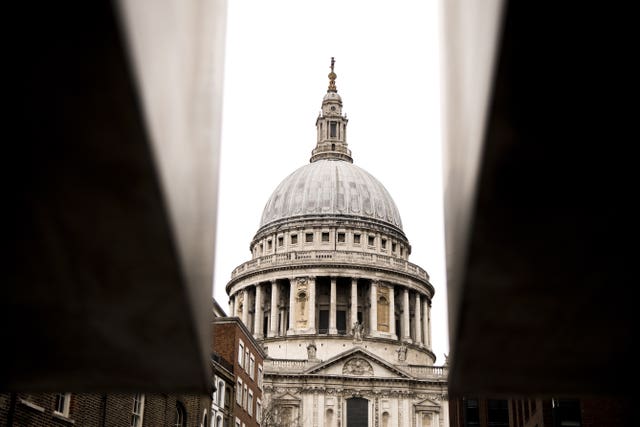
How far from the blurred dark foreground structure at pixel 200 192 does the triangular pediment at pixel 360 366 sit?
84.5m

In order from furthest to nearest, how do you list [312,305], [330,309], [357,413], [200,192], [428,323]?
1. [428,323]
2. [330,309]
3. [312,305]
4. [357,413]
5. [200,192]

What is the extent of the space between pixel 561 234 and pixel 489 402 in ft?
156

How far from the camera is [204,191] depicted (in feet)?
26.7

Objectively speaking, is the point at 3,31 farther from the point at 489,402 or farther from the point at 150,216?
the point at 489,402

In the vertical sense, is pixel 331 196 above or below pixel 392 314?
above

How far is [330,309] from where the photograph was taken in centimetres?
10762

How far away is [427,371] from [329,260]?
20.8 m

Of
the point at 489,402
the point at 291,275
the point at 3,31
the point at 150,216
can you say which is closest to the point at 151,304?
the point at 150,216

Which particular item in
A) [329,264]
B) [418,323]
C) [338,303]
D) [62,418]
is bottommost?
[62,418]

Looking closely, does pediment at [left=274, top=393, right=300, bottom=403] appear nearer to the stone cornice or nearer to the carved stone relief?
the carved stone relief

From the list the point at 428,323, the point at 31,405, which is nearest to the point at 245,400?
the point at 31,405

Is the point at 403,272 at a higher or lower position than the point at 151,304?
higher

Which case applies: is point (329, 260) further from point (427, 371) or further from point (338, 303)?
point (427, 371)

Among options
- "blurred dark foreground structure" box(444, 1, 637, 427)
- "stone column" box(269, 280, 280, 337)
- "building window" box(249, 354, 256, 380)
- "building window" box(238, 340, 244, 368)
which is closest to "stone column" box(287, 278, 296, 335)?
"stone column" box(269, 280, 280, 337)
